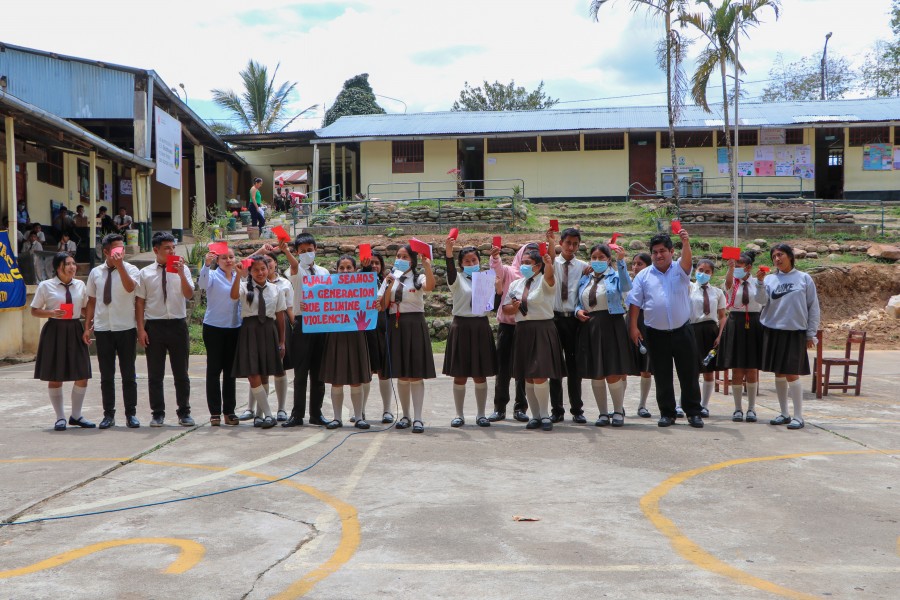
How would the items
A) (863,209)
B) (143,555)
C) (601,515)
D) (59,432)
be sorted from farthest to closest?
(863,209) → (59,432) → (601,515) → (143,555)

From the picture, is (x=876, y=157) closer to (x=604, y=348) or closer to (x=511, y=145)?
(x=511, y=145)

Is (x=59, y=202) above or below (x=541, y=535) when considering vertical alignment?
above

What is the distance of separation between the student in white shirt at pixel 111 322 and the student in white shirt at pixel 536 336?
3595 mm

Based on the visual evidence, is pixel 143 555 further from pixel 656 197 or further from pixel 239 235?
pixel 656 197

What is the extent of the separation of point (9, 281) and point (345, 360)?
8.73 metres

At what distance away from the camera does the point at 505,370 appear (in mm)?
8219

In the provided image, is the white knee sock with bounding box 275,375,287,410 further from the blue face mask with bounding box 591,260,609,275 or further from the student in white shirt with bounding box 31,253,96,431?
the blue face mask with bounding box 591,260,609,275

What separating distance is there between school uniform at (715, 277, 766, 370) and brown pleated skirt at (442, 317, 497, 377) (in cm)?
261

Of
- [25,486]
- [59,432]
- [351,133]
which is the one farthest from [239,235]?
[25,486]

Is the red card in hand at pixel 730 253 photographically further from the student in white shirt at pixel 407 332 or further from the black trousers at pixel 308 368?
the black trousers at pixel 308 368

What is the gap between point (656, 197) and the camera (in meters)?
28.6

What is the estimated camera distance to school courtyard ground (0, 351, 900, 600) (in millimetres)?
3771

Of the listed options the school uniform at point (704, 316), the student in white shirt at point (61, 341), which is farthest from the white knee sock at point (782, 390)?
the student in white shirt at point (61, 341)

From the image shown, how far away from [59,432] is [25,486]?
221cm
